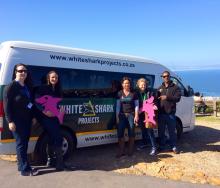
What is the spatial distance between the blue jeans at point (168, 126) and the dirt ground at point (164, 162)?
1.21 ft

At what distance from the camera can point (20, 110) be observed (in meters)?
6.11

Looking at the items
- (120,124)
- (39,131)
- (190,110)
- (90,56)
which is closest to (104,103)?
(120,124)

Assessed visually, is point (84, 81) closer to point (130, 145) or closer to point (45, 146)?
point (45, 146)

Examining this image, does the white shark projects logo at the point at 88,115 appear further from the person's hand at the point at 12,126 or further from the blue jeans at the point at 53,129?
the person's hand at the point at 12,126

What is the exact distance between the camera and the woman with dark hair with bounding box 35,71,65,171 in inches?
258

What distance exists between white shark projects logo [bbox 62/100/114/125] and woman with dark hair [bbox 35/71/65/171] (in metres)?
0.66

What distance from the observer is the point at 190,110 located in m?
10.2

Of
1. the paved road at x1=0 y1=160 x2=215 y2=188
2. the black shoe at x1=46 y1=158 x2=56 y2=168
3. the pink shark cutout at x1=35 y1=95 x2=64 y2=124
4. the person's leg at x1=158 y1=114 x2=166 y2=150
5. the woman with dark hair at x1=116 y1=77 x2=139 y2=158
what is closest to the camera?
the paved road at x1=0 y1=160 x2=215 y2=188

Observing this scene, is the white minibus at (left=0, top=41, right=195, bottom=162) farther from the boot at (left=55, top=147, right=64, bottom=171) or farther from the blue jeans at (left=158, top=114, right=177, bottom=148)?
the blue jeans at (left=158, top=114, right=177, bottom=148)

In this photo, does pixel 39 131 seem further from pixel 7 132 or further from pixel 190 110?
pixel 190 110

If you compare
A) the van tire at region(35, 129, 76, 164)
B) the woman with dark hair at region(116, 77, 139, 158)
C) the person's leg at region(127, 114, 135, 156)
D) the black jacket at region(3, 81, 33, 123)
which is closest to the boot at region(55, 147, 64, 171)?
the van tire at region(35, 129, 76, 164)

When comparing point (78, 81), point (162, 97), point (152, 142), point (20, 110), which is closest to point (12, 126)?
point (20, 110)

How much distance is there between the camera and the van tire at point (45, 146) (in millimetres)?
6977

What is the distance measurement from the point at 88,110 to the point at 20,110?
6.58 feet
